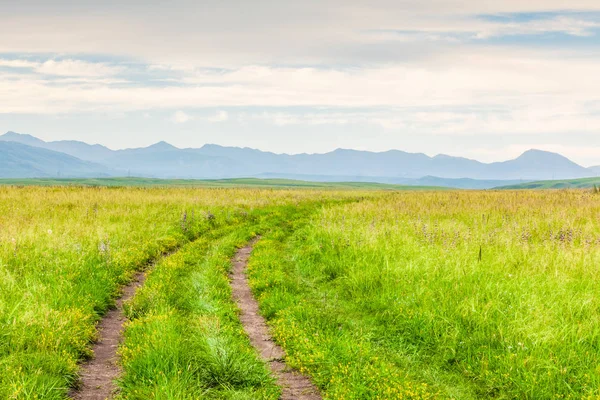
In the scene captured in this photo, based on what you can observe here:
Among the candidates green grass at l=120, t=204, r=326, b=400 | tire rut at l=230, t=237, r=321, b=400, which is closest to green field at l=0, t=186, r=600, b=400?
green grass at l=120, t=204, r=326, b=400

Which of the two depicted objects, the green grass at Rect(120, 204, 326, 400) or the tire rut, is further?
the tire rut

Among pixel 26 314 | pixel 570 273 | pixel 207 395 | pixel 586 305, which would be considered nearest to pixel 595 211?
pixel 570 273

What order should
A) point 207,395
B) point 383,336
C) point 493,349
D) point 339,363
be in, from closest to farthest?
1. point 207,395
2. point 339,363
3. point 493,349
4. point 383,336

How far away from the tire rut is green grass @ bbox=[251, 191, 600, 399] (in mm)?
184

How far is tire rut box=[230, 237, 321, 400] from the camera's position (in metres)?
6.65

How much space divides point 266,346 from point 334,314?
205 centimetres

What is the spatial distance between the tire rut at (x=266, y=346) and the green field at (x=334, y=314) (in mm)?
155

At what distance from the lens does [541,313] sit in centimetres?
824

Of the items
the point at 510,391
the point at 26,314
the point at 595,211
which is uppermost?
the point at 595,211

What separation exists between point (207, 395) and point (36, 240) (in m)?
10.3

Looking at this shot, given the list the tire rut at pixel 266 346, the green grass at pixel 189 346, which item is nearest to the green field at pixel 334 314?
the green grass at pixel 189 346

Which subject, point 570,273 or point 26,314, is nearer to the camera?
point 26,314

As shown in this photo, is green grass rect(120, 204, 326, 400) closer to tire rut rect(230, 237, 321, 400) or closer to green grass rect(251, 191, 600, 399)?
tire rut rect(230, 237, 321, 400)

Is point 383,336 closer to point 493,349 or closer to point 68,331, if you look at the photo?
point 493,349
